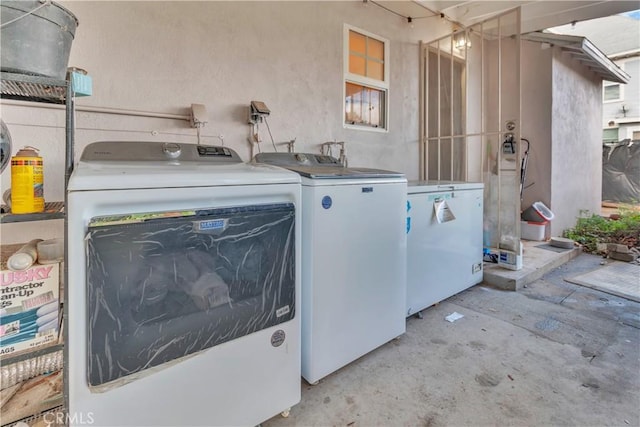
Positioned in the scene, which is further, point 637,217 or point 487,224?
point 637,217

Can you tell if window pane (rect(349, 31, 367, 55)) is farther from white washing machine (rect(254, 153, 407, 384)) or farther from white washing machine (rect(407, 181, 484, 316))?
white washing machine (rect(254, 153, 407, 384))

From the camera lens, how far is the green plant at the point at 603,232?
14.0 ft

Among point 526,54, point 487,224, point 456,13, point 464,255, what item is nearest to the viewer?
point 464,255

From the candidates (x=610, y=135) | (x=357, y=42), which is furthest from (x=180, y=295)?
(x=610, y=135)

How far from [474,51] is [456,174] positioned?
5.37ft

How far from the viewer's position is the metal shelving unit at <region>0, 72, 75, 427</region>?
39.5 inches

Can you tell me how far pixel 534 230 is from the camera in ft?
14.6

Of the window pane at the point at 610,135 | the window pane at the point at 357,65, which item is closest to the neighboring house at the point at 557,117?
the window pane at the point at 357,65

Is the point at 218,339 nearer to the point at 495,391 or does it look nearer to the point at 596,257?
the point at 495,391

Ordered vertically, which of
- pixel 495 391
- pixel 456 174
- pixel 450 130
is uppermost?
pixel 450 130

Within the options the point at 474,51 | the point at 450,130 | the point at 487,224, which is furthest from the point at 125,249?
the point at 474,51

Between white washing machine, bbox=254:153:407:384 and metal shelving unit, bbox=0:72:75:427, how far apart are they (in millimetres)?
908

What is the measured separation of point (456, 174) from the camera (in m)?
4.02

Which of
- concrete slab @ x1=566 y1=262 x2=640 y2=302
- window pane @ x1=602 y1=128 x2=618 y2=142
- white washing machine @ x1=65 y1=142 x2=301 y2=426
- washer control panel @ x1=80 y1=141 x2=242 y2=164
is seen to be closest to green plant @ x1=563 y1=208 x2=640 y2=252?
concrete slab @ x1=566 y1=262 x2=640 y2=302
